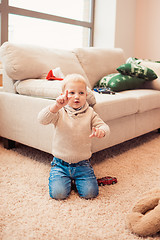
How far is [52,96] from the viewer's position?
1792mm

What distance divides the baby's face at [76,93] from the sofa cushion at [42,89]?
24 centimetres

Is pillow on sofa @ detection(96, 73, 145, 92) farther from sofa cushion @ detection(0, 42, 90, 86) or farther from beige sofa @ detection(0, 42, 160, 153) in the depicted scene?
sofa cushion @ detection(0, 42, 90, 86)

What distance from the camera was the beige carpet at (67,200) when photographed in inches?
43.8

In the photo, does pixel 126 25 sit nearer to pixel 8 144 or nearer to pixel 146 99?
pixel 146 99

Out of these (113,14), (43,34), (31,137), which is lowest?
(31,137)

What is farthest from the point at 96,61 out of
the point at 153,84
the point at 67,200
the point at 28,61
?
the point at 67,200

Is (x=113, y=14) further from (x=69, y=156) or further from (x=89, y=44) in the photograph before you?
(x=69, y=156)

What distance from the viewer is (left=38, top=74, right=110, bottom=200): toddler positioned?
1.41 metres

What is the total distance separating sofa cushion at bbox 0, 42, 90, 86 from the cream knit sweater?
756 millimetres

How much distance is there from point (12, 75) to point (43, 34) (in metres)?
1.82

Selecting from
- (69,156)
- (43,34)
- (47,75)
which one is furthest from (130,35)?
(69,156)

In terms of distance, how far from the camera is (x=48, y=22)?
12.2 feet

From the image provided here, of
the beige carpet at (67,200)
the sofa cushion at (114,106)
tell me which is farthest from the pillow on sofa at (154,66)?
the beige carpet at (67,200)

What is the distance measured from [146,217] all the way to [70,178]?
54 centimetres
